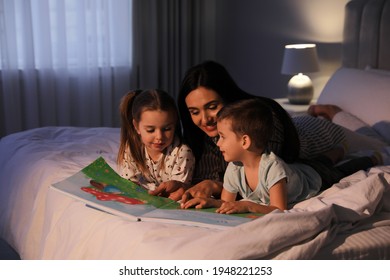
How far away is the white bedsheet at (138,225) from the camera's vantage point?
1.36m

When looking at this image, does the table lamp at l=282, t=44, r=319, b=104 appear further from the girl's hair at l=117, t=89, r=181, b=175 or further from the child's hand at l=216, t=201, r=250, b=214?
the child's hand at l=216, t=201, r=250, b=214

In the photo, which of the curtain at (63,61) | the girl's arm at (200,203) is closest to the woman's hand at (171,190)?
the girl's arm at (200,203)

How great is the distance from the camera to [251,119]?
171 cm

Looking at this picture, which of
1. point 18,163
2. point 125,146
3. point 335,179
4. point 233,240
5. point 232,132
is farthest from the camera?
point 18,163

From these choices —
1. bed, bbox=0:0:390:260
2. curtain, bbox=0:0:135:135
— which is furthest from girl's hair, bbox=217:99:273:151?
curtain, bbox=0:0:135:135

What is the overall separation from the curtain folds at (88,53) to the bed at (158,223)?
161 cm

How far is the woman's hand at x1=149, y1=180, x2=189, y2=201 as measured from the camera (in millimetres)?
1826

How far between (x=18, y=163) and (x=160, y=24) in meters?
2.65

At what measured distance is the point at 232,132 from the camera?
5.64 feet

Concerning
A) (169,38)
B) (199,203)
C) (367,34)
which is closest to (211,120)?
(199,203)

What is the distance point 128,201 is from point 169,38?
3384 mm

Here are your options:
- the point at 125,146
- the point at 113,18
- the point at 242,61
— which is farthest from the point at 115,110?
the point at 125,146

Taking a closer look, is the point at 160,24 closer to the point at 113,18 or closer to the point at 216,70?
the point at 113,18

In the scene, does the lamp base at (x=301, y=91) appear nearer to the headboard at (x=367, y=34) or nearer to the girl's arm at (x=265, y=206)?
the headboard at (x=367, y=34)
